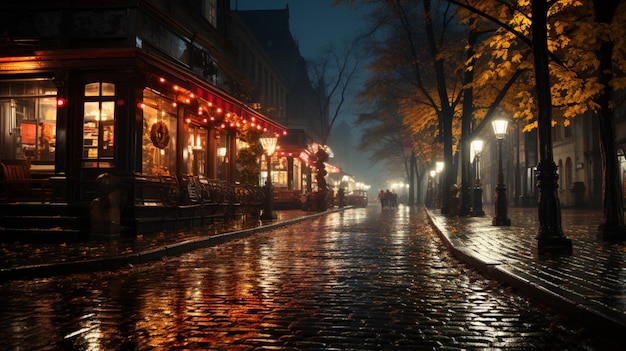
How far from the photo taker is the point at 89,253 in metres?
10.2

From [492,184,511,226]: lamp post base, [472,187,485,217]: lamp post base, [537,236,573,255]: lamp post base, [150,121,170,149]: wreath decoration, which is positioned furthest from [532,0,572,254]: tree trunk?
[472,187,485,217]: lamp post base

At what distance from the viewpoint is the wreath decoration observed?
16.8 metres

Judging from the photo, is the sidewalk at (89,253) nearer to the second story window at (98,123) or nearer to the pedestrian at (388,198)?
the second story window at (98,123)

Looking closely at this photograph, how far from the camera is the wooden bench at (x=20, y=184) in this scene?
14.4 m

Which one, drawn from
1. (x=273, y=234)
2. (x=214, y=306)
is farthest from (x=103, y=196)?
(x=214, y=306)

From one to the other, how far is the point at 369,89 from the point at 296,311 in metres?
30.7

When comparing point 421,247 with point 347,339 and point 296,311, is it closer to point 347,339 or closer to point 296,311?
point 296,311

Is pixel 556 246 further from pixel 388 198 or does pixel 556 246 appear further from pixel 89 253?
pixel 388 198

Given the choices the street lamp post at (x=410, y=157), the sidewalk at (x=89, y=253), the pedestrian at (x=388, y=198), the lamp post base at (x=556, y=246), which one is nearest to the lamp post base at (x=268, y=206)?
the sidewalk at (x=89, y=253)

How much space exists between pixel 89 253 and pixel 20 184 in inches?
244

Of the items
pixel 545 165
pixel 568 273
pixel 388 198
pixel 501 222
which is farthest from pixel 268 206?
pixel 388 198

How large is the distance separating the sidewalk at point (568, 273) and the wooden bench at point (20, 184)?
34.4ft

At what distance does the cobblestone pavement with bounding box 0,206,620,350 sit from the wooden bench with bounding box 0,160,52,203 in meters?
6.53

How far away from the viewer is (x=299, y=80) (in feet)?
223
